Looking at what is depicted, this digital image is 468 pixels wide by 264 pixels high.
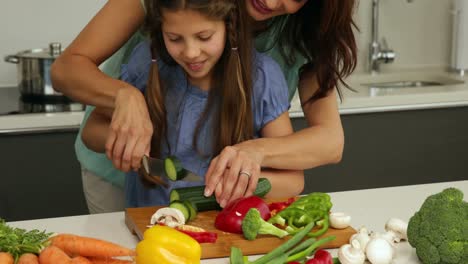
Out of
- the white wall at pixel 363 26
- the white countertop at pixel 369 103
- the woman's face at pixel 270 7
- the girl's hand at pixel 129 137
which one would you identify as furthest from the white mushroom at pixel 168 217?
the white wall at pixel 363 26

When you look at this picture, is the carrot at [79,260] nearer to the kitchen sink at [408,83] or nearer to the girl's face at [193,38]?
the girl's face at [193,38]

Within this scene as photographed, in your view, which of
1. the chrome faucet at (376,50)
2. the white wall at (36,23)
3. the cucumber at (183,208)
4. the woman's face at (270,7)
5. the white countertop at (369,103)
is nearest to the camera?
the cucumber at (183,208)

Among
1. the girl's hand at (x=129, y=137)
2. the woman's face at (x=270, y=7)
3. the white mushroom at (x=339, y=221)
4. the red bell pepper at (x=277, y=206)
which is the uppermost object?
the woman's face at (x=270, y=7)

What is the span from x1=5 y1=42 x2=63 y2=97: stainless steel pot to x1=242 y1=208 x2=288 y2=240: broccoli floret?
1588 mm

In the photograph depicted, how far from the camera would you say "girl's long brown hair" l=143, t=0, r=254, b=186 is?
204cm

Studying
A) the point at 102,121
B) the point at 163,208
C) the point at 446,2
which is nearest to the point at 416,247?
the point at 163,208

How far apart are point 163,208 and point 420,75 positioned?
7.62 ft

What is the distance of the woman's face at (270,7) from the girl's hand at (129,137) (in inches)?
13.1

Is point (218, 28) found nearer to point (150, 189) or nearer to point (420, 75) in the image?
point (150, 189)

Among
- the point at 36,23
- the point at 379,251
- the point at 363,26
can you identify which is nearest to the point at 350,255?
the point at 379,251

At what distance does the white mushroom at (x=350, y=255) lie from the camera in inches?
64.3

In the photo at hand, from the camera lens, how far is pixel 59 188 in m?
3.13

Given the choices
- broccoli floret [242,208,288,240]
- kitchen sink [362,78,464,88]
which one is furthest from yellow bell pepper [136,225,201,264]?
kitchen sink [362,78,464,88]

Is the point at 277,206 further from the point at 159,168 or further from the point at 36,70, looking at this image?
the point at 36,70
